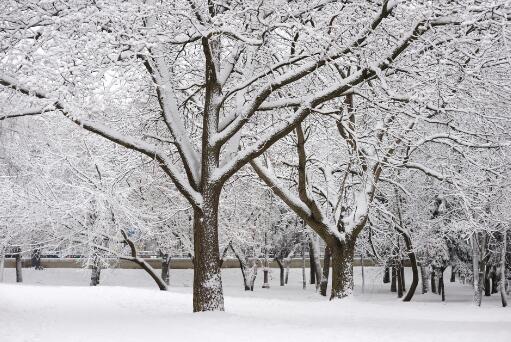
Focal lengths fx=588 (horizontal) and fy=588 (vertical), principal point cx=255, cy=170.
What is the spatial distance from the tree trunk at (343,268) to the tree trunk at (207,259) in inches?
229

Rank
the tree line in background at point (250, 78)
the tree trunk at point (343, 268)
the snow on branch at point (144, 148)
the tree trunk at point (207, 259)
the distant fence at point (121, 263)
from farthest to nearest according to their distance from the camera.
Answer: the distant fence at point (121, 263), the tree trunk at point (343, 268), the tree trunk at point (207, 259), the snow on branch at point (144, 148), the tree line in background at point (250, 78)

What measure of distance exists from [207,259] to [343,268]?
6.29m

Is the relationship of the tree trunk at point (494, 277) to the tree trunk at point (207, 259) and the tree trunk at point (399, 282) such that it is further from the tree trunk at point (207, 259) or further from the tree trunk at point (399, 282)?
the tree trunk at point (207, 259)

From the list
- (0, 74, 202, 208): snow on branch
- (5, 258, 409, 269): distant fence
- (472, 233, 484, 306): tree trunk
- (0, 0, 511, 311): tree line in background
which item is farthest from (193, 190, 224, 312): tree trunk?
(5, 258, 409, 269): distant fence

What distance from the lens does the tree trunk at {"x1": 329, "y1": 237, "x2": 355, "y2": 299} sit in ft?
55.0

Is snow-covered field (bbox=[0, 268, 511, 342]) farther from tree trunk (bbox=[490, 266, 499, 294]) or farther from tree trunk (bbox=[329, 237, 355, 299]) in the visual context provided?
tree trunk (bbox=[490, 266, 499, 294])

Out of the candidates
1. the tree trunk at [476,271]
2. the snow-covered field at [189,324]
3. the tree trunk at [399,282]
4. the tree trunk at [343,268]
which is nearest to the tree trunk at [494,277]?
the tree trunk at [399,282]

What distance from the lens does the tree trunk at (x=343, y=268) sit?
1675 cm

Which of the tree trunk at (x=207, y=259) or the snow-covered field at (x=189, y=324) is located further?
→ the tree trunk at (x=207, y=259)

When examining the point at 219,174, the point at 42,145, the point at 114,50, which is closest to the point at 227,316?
the point at 219,174

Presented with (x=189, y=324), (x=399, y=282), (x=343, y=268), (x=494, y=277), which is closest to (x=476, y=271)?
(x=399, y=282)

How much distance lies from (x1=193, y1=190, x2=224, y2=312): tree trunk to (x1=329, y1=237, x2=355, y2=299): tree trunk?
5.83m

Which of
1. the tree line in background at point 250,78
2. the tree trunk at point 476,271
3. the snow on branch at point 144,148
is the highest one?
the tree line in background at point 250,78

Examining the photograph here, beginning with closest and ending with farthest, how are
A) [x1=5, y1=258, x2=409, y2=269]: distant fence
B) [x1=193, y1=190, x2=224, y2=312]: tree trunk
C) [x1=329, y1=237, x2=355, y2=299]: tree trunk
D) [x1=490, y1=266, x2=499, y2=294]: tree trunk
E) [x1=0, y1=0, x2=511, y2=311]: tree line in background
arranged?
[x1=0, y1=0, x2=511, y2=311]: tree line in background → [x1=193, y1=190, x2=224, y2=312]: tree trunk → [x1=329, y1=237, x2=355, y2=299]: tree trunk → [x1=490, y1=266, x2=499, y2=294]: tree trunk → [x1=5, y1=258, x2=409, y2=269]: distant fence
